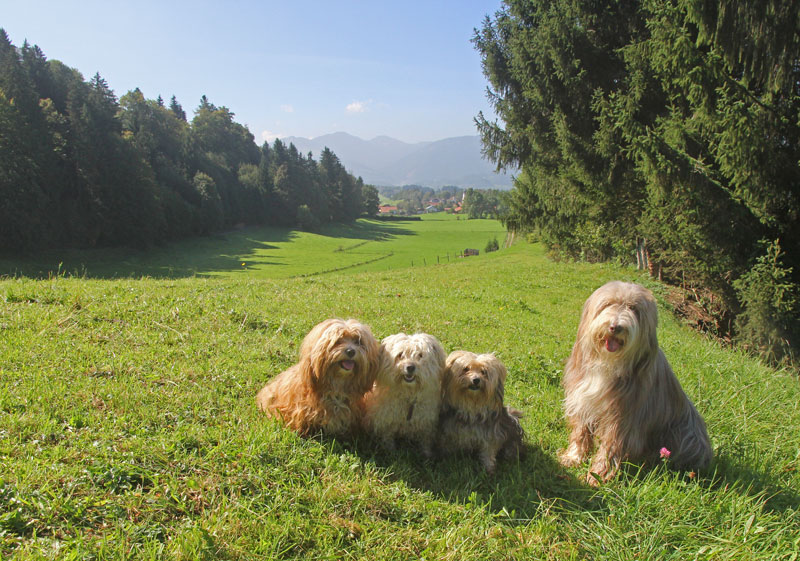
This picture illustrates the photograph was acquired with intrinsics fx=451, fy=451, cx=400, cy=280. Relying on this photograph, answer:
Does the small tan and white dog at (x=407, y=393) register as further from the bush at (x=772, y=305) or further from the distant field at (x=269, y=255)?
the distant field at (x=269, y=255)

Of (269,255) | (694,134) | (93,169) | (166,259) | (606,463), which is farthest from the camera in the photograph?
(269,255)

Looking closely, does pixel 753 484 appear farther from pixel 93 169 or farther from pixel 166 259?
pixel 93 169

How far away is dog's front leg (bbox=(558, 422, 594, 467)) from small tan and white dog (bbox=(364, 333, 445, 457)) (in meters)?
1.39

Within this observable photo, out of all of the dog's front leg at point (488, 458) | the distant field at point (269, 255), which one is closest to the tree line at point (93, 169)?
the distant field at point (269, 255)

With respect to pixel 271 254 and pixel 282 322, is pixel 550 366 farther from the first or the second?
pixel 271 254

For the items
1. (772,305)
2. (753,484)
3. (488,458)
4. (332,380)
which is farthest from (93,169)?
(753,484)

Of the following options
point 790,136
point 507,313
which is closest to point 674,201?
point 790,136

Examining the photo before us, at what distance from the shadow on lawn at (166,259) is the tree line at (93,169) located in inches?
61.3

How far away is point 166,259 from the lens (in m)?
49.4

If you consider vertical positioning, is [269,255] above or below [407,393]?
below

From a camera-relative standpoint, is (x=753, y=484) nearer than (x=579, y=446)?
Yes

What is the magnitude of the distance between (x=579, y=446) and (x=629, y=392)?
0.86 metres

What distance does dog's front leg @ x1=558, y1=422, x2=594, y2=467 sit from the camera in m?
4.41

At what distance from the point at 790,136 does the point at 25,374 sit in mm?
14466
